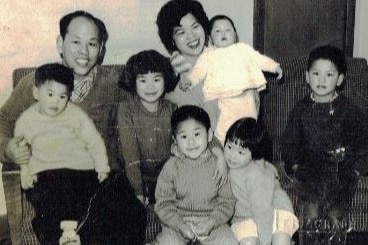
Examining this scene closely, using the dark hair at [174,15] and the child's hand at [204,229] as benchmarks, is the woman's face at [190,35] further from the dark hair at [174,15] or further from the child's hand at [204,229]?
the child's hand at [204,229]

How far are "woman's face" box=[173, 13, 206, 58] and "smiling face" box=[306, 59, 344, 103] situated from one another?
19.1 inches

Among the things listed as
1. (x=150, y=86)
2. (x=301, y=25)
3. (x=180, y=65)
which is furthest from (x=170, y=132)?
(x=301, y=25)

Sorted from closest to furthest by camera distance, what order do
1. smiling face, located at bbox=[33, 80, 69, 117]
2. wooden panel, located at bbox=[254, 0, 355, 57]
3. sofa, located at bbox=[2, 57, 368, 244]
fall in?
smiling face, located at bbox=[33, 80, 69, 117] < sofa, located at bbox=[2, 57, 368, 244] < wooden panel, located at bbox=[254, 0, 355, 57]

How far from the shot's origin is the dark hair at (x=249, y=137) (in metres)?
2.26

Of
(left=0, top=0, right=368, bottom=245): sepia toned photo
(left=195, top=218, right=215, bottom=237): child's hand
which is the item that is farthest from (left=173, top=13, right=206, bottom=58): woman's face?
(left=195, top=218, right=215, bottom=237): child's hand

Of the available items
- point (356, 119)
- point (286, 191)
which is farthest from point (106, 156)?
point (356, 119)

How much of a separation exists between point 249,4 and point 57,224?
59.8 inches

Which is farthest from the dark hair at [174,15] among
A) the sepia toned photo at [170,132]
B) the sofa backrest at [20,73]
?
the sofa backrest at [20,73]

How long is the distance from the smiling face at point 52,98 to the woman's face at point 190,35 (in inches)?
21.8

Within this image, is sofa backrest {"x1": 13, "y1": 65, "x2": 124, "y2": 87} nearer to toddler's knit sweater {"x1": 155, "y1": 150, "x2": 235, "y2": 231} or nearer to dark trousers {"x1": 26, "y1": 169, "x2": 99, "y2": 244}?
dark trousers {"x1": 26, "y1": 169, "x2": 99, "y2": 244}

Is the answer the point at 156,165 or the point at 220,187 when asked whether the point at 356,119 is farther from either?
the point at 156,165

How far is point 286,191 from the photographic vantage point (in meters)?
2.40

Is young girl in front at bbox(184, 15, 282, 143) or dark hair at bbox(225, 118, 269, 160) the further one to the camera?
young girl in front at bbox(184, 15, 282, 143)

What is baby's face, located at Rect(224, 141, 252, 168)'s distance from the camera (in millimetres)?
2270
